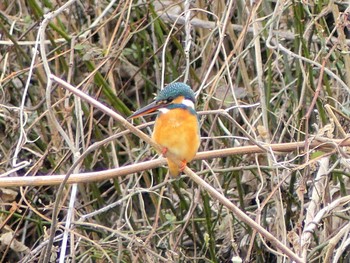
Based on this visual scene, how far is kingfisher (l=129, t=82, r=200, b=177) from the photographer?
7.54 feet

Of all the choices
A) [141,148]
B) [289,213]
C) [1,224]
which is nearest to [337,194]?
[289,213]

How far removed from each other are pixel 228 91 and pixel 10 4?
118 centimetres

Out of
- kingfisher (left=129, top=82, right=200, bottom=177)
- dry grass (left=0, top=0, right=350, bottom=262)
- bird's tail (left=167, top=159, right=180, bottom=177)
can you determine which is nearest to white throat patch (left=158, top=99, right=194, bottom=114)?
kingfisher (left=129, top=82, right=200, bottom=177)

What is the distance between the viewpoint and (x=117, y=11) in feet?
11.8

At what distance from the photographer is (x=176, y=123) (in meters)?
2.30

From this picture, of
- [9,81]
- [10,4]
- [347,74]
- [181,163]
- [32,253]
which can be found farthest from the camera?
[10,4]

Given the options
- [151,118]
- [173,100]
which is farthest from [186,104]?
[151,118]

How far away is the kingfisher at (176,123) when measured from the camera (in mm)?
2299

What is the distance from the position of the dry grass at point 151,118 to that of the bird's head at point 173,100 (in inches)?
25.4

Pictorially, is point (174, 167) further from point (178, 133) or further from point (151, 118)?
point (151, 118)

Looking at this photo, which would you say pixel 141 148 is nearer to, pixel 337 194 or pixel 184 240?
pixel 184 240

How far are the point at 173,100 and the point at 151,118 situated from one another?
4.30 ft

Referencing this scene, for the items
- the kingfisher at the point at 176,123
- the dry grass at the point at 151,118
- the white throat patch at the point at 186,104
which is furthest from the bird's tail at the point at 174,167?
the dry grass at the point at 151,118

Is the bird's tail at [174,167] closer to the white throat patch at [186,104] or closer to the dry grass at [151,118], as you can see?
the white throat patch at [186,104]
